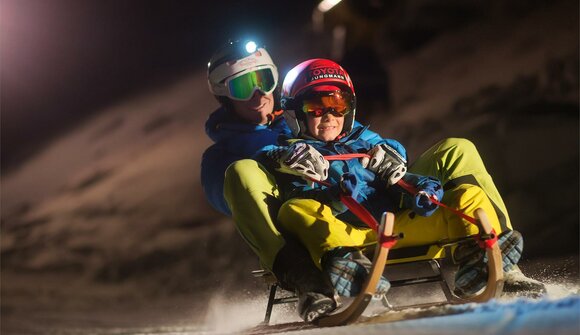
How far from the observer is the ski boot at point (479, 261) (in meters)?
1.79

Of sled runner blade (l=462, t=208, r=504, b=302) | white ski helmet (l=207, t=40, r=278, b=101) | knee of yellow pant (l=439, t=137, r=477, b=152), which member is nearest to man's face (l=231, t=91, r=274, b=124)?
white ski helmet (l=207, t=40, r=278, b=101)

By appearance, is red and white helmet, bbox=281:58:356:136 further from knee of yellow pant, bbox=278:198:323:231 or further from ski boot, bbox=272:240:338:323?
ski boot, bbox=272:240:338:323

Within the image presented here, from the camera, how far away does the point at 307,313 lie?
1.74 metres

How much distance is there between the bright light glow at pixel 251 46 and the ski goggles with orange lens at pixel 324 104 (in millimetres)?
504

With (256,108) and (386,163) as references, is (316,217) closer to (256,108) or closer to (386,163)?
(386,163)

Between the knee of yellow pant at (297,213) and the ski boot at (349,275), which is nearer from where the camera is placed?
the ski boot at (349,275)

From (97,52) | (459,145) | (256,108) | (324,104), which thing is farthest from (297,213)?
(97,52)

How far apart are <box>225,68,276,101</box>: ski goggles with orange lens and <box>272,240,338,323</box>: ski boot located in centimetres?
88

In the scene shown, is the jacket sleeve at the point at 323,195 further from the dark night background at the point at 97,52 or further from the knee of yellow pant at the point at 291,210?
the dark night background at the point at 97,52

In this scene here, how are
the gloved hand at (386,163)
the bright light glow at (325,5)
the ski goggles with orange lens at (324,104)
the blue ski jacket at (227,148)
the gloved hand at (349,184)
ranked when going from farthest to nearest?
the bright light glow at (325,5), the blue ski jacket at (227,148), the ski goggles with orange lens at (324,104), the gloved hand at (386,163), the gloved hand at (349,184)

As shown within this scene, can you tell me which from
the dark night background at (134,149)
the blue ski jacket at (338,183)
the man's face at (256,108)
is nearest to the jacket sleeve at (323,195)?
the blue ski jacket at (338,183)

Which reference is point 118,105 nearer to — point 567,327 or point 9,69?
point 9,69

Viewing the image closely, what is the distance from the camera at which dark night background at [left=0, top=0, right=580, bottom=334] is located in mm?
3236

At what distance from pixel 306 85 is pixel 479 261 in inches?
30.9
